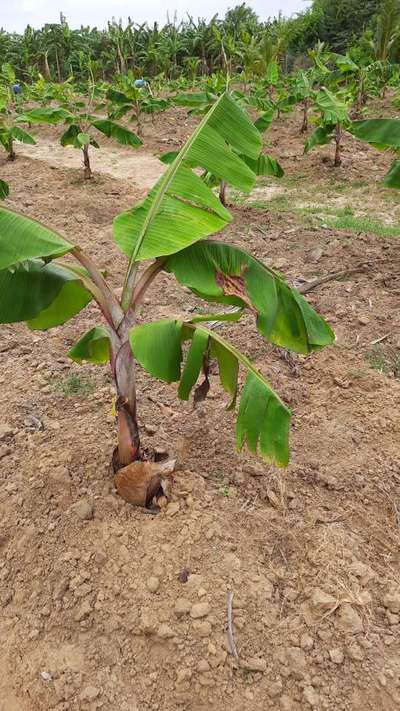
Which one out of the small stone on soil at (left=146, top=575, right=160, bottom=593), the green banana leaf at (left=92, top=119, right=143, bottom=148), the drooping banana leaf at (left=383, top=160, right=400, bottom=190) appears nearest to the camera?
the small stone on soil at (left=146, top=575, right=160, bottom=593)

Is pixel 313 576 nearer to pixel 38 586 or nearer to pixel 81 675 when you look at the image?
pixel 81 675

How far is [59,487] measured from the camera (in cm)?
272

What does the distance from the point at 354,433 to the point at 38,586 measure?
218cm

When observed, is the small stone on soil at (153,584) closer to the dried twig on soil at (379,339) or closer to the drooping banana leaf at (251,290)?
the drooping banana leaf at (251,290)

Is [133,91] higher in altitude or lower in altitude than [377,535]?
higher

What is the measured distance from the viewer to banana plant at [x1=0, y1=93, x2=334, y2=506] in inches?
83.0

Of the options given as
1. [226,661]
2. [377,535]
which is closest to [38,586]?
[226,661]

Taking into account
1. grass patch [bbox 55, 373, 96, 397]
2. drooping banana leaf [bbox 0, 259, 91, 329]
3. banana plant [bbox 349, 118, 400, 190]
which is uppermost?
banana plant [bbox 349, 118, 400, 190]

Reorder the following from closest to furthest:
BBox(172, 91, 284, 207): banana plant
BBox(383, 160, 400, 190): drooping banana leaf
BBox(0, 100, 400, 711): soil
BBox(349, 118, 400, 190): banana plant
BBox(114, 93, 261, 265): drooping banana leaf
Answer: BBox(0, 100, 400, 711): soil
BBox(114, 93, 261, 265): drooping banana leaf
BBox(349, 118, 400, 190): banana plant
BBox(383, 160, 400, 190): drooping banana leaf
BBox(172, 91, 284, 207): banana plant

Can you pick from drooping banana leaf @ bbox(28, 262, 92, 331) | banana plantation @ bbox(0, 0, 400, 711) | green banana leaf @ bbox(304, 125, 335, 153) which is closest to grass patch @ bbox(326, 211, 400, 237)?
green banana leaf @ bbox(304, 125, 335, 153)

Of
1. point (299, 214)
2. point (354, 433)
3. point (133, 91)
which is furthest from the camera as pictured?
point (133, 91)

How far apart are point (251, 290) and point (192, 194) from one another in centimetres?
56

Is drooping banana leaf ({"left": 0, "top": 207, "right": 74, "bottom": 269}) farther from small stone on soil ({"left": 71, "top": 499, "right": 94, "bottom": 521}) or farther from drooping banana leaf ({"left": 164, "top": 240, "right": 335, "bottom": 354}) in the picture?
small stone on soil ({"left": 71, "top": 499, "right": 94, "bottom": 521})

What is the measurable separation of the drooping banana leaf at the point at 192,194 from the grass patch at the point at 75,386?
1.65 metres
